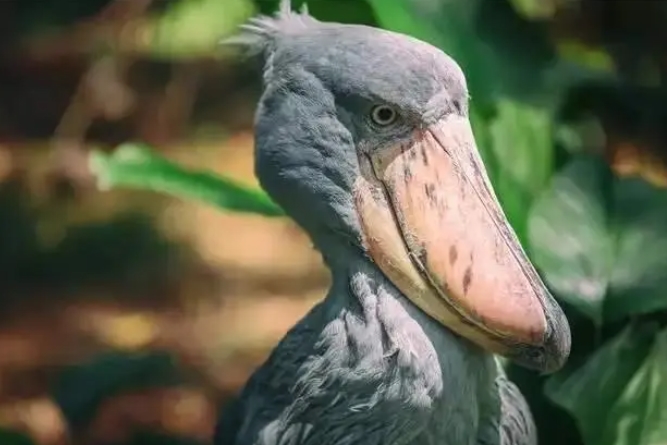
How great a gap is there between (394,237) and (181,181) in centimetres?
31

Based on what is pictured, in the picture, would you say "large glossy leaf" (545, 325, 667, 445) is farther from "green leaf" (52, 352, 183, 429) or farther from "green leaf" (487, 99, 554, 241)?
"green leaf" (52, 352, 183, 429)

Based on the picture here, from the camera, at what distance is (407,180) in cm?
77

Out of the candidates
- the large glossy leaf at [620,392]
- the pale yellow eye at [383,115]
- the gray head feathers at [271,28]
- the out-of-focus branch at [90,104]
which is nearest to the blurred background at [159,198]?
the out-of-focus branch at [90,104]

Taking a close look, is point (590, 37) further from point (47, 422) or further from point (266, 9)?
point (47, 422)

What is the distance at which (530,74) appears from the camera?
3.83 ft

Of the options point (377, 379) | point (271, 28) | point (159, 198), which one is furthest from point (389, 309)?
point (159, 198)

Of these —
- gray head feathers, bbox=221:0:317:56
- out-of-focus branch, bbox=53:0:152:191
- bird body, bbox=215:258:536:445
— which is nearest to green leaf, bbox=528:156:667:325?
bird body, bbox=215:258:536:445

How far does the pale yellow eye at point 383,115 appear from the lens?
2.49 ft

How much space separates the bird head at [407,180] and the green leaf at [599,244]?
0.29 m

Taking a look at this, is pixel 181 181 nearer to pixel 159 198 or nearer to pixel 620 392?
pixel 159 198

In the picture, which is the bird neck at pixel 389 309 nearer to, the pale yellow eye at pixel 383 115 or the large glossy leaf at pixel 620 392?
the pale yellow eye at pixel 383 115

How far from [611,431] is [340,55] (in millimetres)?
442

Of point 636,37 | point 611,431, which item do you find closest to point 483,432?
point 611,431

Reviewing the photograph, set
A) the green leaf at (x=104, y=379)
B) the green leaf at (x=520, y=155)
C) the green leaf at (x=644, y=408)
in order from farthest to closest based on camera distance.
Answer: the green leaf at (x=104, y=379) < the green leaf at (x=520, y=155) < the green leaf at (x=644, y=408)
